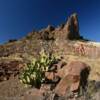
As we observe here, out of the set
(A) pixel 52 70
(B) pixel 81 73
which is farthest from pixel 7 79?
(B) pixel 81 73

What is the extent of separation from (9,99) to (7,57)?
28.3 ft

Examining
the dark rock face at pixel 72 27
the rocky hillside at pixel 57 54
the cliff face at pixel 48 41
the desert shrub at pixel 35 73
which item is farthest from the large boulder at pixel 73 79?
the dark rock face at pixel 72 27

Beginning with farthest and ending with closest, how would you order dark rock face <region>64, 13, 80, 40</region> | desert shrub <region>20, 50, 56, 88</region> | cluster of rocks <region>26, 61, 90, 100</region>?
dark rock face <region>64, 13, 80, 40</region> → desert shrub <region>20, 50, 56, 88</region> → cluster of rocks <region>26, 61, 90, 100</region>

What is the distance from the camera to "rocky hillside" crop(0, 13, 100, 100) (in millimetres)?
20516

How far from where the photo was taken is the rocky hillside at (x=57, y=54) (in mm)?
20516

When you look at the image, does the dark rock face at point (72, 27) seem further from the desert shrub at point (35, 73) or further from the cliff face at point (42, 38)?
the desert shrub at point (35, 73)

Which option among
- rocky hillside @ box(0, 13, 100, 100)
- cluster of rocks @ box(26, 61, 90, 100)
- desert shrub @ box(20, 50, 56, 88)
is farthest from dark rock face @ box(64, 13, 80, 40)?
cluster of rocks @ box(26, 61, 90, 100)

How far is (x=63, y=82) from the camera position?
20.1 m

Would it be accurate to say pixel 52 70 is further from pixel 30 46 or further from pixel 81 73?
pixel 30 46

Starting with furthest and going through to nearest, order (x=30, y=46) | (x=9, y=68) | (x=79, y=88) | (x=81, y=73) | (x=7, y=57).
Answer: (x=30, y=46)
(x=7, y=57)
(x=9, y=68)
(x=81, y=73)
(x=79, y=88)

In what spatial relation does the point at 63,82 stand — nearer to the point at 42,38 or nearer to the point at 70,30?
the point at 42,38

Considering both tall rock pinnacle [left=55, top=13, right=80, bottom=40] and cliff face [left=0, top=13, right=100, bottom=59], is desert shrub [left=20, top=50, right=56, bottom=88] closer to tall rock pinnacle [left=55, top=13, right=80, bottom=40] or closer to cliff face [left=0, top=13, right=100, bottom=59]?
cliff face [left=0, top=13, right=100, bottom=59]

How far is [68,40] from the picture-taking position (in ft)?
99.9

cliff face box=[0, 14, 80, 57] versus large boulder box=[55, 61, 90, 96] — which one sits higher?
cliff face box=[0, 14, 80, 57]
